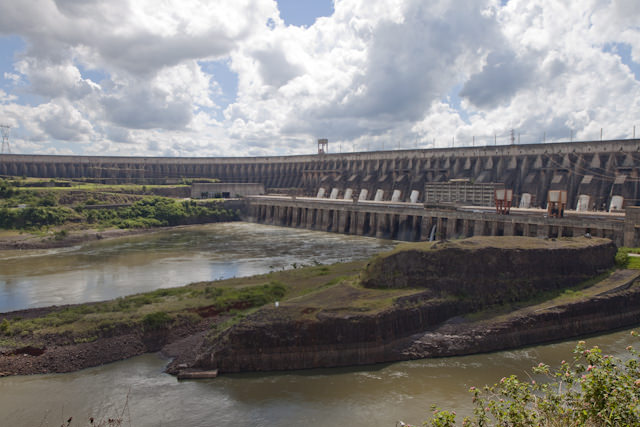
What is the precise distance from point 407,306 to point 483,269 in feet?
18.2

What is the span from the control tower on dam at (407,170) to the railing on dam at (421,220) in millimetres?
10443

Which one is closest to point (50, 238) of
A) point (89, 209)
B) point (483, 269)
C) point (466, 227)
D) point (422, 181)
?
point (89, 209)

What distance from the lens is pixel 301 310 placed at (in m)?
20.7

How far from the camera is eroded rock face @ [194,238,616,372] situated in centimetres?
1942

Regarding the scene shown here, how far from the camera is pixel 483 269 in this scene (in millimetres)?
24422

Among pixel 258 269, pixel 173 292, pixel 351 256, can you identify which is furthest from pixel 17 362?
pixel 351 256

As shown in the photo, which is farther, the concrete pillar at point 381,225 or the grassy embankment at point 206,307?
the concrete pillar at point 381,225

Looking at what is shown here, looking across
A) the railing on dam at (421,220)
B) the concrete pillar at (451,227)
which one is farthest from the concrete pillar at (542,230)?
the concrete pillar at (451,227)

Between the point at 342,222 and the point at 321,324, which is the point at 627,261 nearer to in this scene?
the point at 321,324

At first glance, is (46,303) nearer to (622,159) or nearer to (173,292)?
(173,292)

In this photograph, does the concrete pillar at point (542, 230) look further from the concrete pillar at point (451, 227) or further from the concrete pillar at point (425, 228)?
the concrete pillar at point (425, 228)

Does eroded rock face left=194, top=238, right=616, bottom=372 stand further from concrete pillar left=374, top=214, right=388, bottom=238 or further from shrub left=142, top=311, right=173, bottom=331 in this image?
concrete pillar left=374, top=214, right=388, bottom=238

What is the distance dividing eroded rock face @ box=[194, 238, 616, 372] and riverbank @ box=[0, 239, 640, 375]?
6 cm

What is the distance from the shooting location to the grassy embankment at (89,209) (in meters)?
61.6
